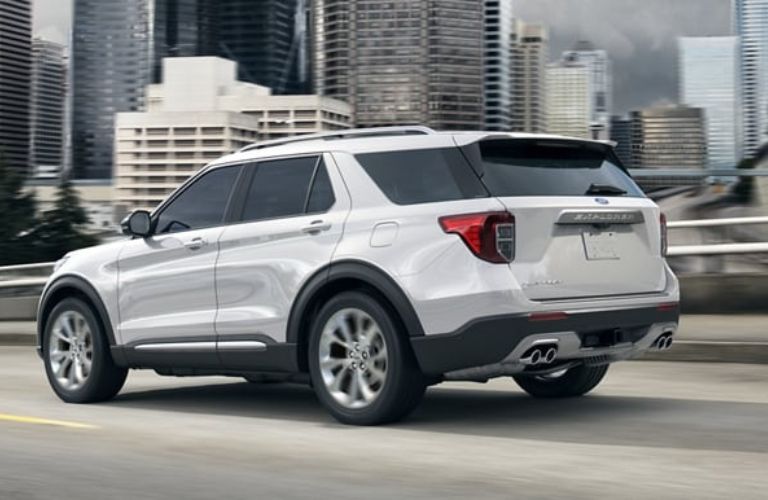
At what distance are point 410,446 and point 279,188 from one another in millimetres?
2206

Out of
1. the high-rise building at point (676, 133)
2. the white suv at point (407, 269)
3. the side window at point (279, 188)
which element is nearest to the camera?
the white suv at point (407, 269)

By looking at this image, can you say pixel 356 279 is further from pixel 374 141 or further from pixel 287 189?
pixel 287 189

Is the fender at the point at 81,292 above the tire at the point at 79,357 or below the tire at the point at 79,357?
above

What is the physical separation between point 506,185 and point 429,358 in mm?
1079

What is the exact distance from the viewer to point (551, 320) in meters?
6.47

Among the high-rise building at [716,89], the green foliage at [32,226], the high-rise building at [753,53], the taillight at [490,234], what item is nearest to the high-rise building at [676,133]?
the high-rise building at [716,89]

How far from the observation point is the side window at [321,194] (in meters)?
7.24

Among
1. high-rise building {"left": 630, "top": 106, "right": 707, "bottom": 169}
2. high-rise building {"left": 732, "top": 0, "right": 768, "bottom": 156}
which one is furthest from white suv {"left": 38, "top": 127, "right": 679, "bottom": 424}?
high-rise building {"left": 732, "top": 0, "right": 768, "bottom": 156}

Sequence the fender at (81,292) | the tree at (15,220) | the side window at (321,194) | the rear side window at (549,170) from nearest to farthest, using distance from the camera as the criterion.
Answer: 1. the rear side window at (549,170)
2. the side window at (321,194)
3. the fender at (81,292)
4. the tree at (15,220)

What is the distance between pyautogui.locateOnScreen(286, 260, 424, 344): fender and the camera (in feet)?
21.6

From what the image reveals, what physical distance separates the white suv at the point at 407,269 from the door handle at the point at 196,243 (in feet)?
0.04

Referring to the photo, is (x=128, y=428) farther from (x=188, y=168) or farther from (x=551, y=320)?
(x=188, y=168)

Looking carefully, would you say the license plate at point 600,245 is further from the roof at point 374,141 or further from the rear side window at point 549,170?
the roof at point 374,141

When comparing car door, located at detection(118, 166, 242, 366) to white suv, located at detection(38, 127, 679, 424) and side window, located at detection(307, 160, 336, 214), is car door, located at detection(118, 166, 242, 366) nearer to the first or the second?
white suv, located at detection(38, 127, 679, 424)
